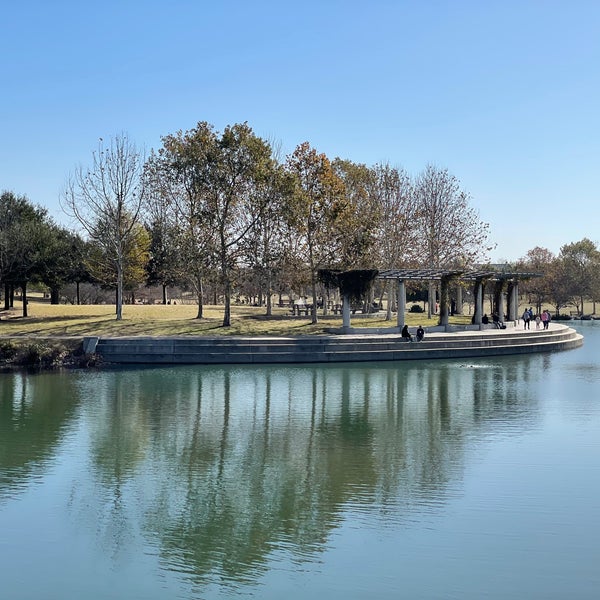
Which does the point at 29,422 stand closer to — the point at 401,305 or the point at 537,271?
the point at 401,305

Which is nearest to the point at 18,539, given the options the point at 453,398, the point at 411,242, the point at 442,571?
the point at 442,571

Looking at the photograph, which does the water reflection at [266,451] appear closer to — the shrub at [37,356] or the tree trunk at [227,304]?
the shrub at [37,356]

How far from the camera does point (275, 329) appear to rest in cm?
4619

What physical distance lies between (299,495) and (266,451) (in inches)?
168

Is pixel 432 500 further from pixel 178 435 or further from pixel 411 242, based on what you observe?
pixel 411 242

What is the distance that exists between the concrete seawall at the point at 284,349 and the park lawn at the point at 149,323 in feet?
9.39

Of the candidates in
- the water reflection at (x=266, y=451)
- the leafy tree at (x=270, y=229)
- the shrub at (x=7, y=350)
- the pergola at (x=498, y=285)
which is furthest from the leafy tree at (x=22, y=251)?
the pergola at (x=498, y=285)

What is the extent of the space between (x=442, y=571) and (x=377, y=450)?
8144 mm

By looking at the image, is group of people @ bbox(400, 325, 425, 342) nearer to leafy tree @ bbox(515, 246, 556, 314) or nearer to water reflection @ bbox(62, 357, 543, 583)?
water reflection @ bbox(62, 357, 543, 583)

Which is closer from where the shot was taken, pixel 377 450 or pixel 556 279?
pixel 377 450

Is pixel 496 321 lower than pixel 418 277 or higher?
lower

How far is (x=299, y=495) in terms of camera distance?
50.1ft

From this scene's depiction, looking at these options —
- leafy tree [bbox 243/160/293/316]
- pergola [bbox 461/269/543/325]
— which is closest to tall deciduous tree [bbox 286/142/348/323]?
leafy tree [bbox 243/160/293/316]

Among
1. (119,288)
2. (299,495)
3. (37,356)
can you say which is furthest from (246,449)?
(119,288)
